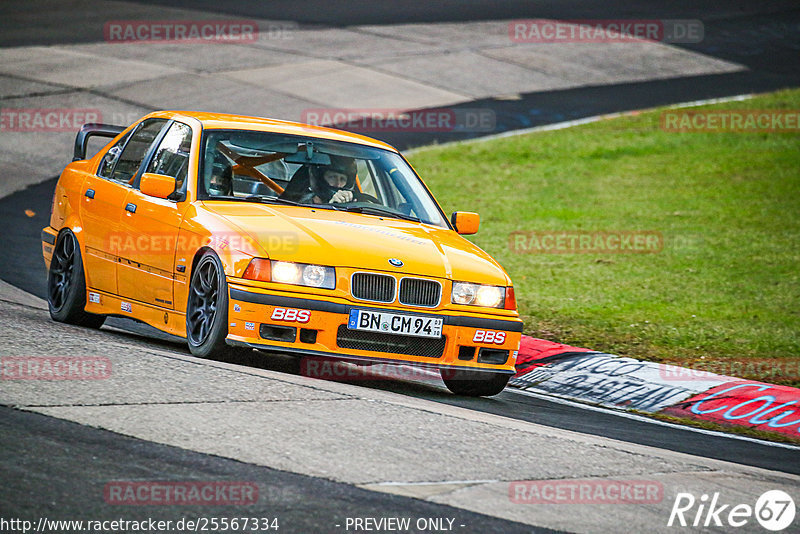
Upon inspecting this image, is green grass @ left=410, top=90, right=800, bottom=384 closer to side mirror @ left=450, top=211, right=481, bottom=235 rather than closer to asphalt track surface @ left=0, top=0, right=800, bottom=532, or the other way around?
side mirror @ left=450, top=211, right=481, bottom=235

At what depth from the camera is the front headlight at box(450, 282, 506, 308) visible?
7520mm

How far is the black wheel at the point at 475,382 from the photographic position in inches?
312

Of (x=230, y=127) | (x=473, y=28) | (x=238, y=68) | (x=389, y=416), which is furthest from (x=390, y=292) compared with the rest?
(x=473, y=28)

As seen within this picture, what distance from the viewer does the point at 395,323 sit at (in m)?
7.26

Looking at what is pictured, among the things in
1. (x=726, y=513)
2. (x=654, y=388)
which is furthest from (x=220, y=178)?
(x=726, y=513)

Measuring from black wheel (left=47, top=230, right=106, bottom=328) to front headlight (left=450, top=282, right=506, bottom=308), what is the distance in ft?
9.77

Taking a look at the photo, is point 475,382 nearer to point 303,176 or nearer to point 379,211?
point 379,211

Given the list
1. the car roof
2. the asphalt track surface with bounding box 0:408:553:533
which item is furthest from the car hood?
the asphalt track surface with bounding box 0:408:553:533

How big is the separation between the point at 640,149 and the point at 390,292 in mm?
14900

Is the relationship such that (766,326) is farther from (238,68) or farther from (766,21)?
(766,21)

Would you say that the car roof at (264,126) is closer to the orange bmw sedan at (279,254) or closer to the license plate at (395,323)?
the orange bmw sedan at (279,254)

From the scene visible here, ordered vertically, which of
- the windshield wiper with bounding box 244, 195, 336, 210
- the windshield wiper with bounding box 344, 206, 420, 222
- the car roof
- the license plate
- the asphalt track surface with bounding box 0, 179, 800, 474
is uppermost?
the car roof

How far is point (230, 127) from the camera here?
27.6 feet

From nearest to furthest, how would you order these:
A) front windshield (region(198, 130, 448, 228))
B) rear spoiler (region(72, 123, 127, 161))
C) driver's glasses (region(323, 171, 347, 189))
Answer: front windshield (region(198, 130, 448, 228)) < driver's glasses (region(323, 171, 347, 189)) < rear spoiler (region(72, 123, 127, 161))
